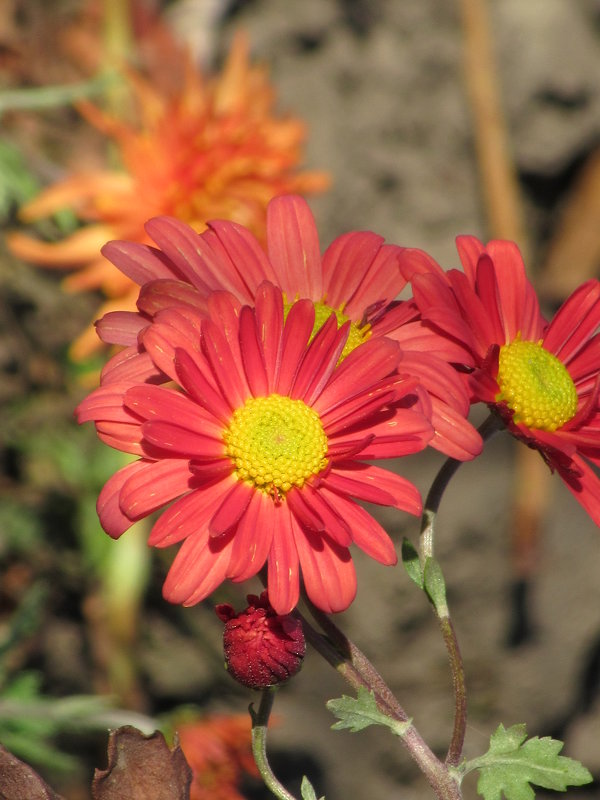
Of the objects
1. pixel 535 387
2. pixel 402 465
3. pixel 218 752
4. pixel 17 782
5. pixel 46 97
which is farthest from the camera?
pixel 402 465

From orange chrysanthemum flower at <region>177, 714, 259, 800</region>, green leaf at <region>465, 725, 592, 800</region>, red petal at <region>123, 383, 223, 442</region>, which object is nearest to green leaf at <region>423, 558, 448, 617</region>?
green leaf at <region>465, 725, 592, 800</region>

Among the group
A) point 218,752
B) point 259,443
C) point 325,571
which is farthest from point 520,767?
point 218,752

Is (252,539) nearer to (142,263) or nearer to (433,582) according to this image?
(433,582)

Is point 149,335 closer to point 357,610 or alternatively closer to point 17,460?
point 17,460

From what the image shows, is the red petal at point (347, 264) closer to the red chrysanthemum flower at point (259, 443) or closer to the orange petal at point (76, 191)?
the red chrysanthemum flower at point (259, 443)

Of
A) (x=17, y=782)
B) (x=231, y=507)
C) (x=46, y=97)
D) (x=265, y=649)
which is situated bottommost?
(x=17, y=782)

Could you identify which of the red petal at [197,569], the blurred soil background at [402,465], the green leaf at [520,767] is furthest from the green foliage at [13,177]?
the green leaf at [520,767]

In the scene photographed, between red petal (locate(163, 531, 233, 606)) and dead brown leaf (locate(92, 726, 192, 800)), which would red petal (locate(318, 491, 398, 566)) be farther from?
dead brown leaf (locate(92, 726, 192, 800))
